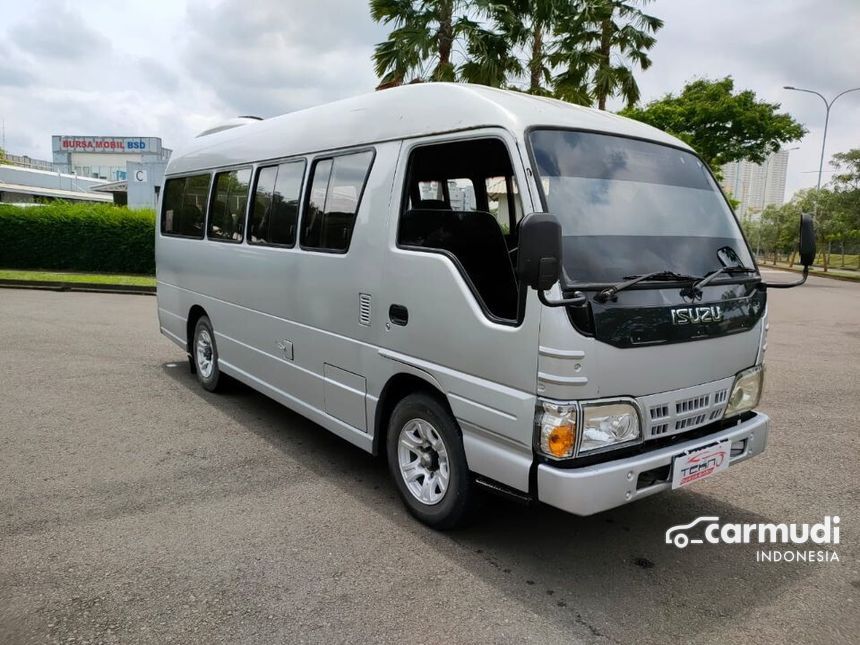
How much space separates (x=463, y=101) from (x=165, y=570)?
9.59 ft

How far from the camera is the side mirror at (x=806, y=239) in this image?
397cm

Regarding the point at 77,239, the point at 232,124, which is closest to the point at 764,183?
the point at 77,239

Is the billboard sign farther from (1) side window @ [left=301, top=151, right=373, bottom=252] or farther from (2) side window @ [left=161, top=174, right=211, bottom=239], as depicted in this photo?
(1) side window @ [left=301, top=151, right=373, bottom=252]

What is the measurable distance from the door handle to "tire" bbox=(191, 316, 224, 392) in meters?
3.18

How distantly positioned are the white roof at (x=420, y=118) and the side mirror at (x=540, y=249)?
74 cm

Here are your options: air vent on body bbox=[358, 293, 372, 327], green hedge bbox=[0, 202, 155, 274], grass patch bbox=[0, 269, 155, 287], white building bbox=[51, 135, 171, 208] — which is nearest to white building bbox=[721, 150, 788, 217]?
green hedge bbox=[0, 202, 155, 274]

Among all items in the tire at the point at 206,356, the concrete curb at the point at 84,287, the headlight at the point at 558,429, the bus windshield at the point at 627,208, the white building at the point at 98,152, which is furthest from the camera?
the white building at the point at 98,152

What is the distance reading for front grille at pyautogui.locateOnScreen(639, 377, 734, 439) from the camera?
3.23m

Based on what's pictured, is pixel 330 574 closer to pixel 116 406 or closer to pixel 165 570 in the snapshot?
pixel 165 570

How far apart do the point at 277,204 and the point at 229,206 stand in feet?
3.42

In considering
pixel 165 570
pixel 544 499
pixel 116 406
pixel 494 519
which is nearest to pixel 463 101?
pixel 544 499

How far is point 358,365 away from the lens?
423cm

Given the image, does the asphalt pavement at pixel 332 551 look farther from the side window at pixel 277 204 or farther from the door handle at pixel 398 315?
the side window at pixel 277 204

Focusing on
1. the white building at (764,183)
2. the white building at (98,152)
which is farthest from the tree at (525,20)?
the white building at (98,152)
